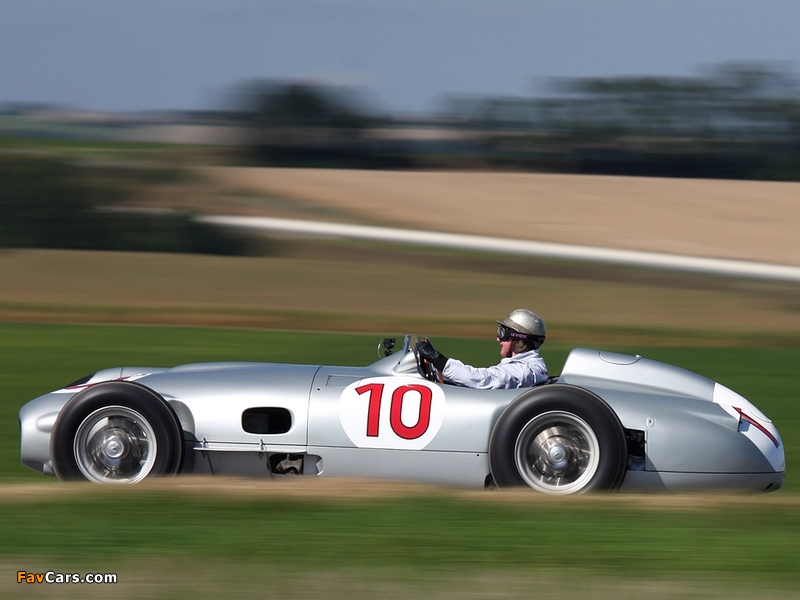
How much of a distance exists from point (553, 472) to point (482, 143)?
109 ft

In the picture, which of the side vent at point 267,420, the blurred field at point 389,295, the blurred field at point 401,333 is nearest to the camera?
the blurred field at point 401,333

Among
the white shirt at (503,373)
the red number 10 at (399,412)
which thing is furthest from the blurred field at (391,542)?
the white shirt at (503,373)

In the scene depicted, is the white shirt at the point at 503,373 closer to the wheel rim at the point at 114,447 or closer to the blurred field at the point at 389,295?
the wheel rim at the point at 114,447

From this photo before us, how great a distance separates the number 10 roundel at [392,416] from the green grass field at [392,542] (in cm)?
28

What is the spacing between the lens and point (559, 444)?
5148mm

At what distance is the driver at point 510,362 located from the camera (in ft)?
17.8

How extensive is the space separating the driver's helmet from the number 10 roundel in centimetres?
63

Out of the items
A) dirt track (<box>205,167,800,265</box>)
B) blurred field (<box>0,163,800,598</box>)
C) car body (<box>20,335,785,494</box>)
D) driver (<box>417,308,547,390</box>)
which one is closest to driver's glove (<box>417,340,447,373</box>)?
driver (<box>417,308,547,390</box>)

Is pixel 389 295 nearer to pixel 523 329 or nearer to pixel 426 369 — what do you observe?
pixel 523 329

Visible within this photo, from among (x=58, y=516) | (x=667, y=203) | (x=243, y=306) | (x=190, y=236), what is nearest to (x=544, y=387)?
(x=58, y=516)

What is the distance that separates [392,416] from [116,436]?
1.38 metres

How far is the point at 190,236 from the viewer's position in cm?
2356

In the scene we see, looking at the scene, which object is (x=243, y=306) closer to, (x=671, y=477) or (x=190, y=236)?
(x=190, y=236)

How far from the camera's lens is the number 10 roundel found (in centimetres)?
518
